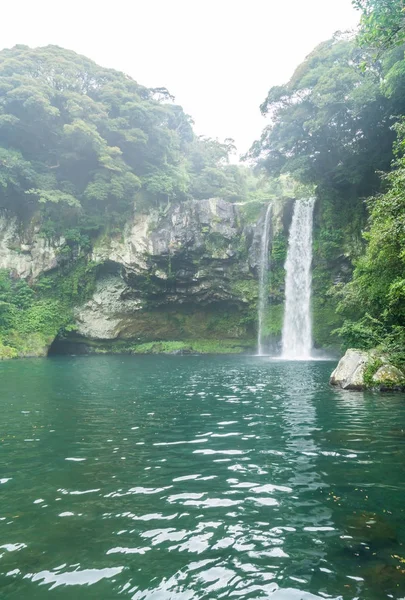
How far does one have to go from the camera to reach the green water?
2.93m

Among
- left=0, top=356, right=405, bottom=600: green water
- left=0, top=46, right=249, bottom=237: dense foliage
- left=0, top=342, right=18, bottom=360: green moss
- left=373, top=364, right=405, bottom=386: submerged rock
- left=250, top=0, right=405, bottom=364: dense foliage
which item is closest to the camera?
left=0, top=356, right=405, bottom=600: green water

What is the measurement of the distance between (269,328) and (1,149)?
25156mm

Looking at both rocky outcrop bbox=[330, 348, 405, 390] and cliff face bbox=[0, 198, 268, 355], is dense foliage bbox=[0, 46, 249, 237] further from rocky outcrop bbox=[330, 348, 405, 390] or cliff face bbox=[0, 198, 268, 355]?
rocky outcrop bbox=[330, 348, 405, 390]

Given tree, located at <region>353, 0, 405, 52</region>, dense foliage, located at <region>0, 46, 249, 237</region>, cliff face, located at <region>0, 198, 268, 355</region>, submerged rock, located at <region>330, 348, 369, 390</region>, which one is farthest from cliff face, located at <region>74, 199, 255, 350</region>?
tree, located at <region>353, 0, 405, 52</region>

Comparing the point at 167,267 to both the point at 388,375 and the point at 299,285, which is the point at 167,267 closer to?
the point at 299,285

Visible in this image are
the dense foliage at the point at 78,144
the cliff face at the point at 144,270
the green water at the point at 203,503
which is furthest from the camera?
the cliff face at the point at 144,270

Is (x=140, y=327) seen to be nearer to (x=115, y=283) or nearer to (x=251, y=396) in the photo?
(x=115, y=283)

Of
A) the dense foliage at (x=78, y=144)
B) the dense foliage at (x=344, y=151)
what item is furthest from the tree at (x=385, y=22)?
the dense foliage at (x=78, y=144)

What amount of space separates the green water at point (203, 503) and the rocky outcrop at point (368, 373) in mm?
2764

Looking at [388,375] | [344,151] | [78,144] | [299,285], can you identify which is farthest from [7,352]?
[344,151]

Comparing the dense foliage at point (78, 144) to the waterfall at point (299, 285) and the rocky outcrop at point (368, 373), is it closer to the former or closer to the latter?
the waterfall at point (299, 285)

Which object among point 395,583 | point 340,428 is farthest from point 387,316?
point 395,583

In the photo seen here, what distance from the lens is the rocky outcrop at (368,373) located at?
37.2 ft

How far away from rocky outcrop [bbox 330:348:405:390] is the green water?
9.07 feet
